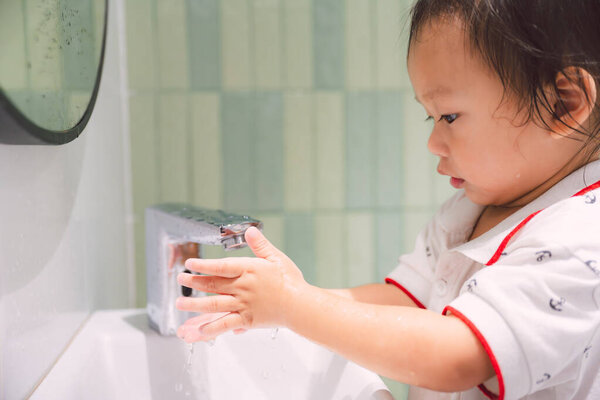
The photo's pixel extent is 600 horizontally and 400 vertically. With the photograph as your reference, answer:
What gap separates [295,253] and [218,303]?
0.52 meters

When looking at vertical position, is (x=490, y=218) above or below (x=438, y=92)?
below

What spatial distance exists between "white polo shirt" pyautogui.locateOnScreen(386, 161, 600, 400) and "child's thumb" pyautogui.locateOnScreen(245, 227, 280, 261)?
0.56 feet

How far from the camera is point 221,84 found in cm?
93

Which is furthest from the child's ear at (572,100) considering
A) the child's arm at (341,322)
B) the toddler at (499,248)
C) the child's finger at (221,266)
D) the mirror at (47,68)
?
the mirror at (47,68)

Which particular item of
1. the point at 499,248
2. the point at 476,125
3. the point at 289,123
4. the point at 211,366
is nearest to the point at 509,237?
the point at 499,248

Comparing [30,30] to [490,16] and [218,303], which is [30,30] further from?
[490,16]

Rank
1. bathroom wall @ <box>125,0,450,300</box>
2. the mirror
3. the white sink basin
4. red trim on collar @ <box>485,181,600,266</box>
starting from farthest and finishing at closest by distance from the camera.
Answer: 1. bathroom wall @ <box>125,0,450,300</box>
2. the white sink basin
3. red trim on collar @ <box>485,181,600,266</box>
4. the mirror

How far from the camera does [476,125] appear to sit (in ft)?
1.67

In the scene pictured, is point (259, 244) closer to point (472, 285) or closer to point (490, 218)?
point (472, 285)

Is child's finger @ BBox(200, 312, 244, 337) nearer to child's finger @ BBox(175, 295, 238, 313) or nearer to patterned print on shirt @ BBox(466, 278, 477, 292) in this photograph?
child's finger @ BBox(175, 295, 238, 313)

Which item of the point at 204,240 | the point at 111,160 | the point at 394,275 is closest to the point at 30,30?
the point at 204,240

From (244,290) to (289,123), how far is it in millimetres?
533

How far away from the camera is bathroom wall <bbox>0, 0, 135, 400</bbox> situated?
42 centimetres

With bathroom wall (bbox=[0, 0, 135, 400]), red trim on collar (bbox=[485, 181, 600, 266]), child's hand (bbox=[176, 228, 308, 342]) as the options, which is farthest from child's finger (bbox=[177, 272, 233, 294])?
red trim on collar (bbox=[485, 181, 600, 266])
